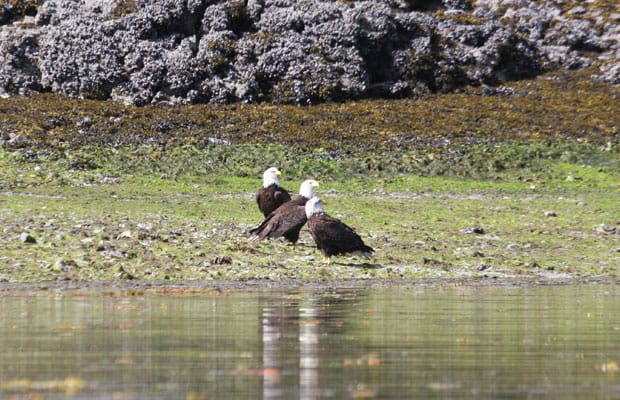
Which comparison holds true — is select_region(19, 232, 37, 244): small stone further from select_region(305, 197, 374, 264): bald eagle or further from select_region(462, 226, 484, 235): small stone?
select_region(462, 226, 484, 235): small stone

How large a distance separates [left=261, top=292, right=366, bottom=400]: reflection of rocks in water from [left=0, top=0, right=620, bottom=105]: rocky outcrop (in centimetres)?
3210

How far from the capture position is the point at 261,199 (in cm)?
2473

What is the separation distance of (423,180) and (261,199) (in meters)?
12.4

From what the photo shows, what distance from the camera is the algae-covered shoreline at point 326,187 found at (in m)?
19.1

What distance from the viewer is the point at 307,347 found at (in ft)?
29.7

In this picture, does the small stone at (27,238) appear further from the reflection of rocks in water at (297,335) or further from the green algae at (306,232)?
the reflection of rocks in water at (297,335)

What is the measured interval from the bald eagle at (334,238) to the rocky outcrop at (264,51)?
87.0 feet

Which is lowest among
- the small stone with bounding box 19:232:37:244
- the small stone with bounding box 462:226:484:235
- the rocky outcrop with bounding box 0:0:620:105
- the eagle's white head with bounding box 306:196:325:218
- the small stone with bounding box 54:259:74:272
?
the small stone with bounding box 54:259:74:272

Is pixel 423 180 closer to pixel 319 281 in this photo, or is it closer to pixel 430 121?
pixel 430 121

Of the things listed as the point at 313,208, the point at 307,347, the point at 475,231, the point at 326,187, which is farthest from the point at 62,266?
the point at 326,187

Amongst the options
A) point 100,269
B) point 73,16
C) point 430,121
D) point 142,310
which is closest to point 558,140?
point 430,121

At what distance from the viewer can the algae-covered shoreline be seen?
19.1 m

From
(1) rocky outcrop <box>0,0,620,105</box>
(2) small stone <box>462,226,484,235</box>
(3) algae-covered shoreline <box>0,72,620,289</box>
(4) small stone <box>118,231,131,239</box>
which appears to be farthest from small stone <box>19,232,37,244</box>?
(1) rocky outcrop <box>0,0,620,105</box>

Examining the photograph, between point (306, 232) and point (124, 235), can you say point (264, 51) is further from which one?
point (124, 235)
